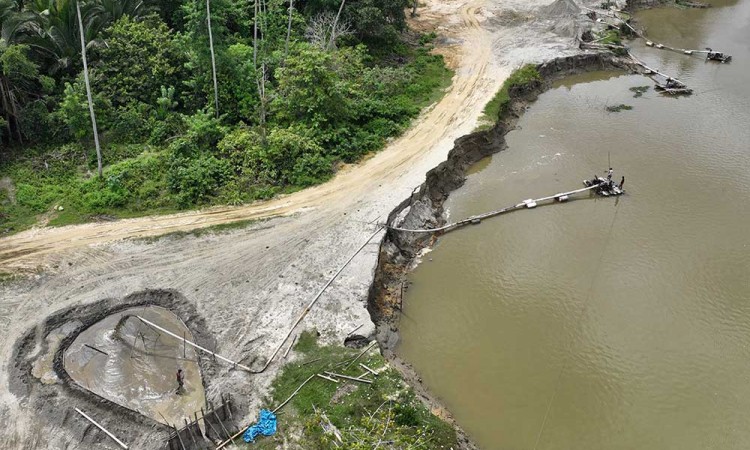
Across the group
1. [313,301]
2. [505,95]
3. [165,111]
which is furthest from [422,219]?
[165,111]

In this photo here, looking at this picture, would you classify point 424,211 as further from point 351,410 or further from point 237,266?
point 351,410

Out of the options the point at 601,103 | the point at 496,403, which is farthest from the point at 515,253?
the point at 601,103

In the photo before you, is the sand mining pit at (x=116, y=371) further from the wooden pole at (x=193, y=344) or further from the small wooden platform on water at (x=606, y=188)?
the small wooden platform on water at (x=606, y=188)

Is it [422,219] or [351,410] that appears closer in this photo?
[351,410]

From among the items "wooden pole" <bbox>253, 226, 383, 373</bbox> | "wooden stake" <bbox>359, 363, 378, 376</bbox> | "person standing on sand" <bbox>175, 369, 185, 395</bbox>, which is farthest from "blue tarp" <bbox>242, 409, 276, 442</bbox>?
"wooden stake" <bbox>359, 363, 378, 376</bbox>

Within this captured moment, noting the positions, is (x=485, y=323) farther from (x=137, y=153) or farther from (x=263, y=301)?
(x=137, y=153)

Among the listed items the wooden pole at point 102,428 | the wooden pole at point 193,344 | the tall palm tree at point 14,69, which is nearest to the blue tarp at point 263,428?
the wooden pole at point 193,344

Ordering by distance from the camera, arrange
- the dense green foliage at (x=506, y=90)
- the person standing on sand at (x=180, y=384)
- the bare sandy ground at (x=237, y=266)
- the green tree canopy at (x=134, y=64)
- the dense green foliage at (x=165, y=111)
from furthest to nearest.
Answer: the dense green foliage at (x=506, y=90) < the green tree canopy at (x=134, y=64) < the dense green foliage at (x=165, y=111) < the bare sandy ground at (x=237, y=266) < the person standing on sand at (x=180, y=384)
